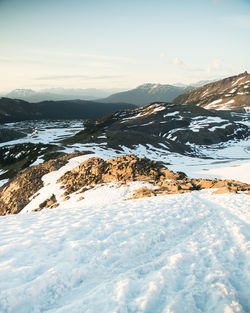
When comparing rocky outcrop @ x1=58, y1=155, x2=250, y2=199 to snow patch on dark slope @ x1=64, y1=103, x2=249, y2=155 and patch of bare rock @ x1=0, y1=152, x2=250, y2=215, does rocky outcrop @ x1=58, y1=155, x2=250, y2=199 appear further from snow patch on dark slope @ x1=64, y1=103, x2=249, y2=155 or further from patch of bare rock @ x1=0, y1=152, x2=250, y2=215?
snow patch on dark slope @ x1=64, y1=103, x2=249, y2=155

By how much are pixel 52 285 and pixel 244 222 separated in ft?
29.5

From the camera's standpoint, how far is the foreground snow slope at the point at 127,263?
15.9ft

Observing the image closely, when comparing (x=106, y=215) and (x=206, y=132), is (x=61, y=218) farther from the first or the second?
(x=206, y=132)

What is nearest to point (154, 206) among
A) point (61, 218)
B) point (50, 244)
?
point (61, 218)

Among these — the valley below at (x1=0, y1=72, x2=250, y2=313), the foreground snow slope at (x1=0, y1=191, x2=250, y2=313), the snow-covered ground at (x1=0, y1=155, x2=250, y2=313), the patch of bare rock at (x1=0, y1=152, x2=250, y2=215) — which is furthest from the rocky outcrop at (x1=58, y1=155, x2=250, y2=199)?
the foreground snow slope at (x1=0, y1=191, x2=250, y2=313)

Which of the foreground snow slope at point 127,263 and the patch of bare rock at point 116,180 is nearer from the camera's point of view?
the foreground snow slope at point 127,263

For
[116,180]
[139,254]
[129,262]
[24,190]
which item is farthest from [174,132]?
[129,262]

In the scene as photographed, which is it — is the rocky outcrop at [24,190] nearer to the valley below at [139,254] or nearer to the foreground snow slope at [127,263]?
the valley below at [139,254]

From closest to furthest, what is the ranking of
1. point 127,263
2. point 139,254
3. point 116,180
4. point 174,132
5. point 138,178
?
point 127,263 < point 139,254 < point 138,178 < point 116,180 < point 174,132

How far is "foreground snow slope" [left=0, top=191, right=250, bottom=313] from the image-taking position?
486 cm

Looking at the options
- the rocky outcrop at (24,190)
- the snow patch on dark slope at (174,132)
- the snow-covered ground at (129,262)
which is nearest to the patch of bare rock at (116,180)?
the rocky outcrop at (24,190)

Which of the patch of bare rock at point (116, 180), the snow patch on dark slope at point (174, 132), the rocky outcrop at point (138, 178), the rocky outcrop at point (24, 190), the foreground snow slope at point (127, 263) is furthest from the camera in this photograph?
the snow patch on dark slope at point (174, 132)

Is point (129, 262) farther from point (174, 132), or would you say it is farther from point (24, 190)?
point (174, 132)

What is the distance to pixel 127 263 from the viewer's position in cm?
666
